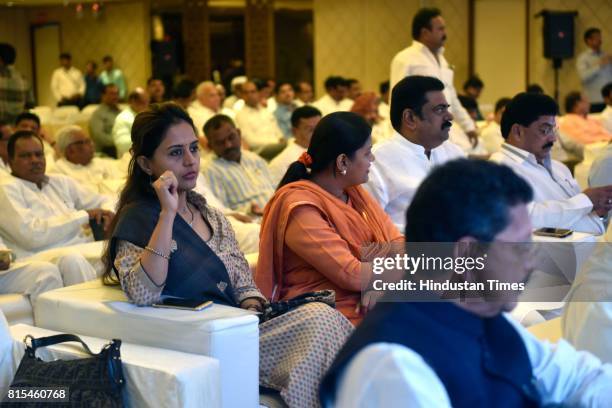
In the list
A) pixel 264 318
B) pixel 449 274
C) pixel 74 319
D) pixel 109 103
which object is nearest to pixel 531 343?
pixel 449 274

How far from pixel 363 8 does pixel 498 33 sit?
218 centimetres

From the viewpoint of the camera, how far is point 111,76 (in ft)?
52.1

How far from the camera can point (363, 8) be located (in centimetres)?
1438

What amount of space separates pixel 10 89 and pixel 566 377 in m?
9.21

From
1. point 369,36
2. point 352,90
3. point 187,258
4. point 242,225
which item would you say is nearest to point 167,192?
point 187,258

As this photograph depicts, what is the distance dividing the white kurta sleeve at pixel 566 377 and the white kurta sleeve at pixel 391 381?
34cm

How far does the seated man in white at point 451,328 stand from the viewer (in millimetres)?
1508

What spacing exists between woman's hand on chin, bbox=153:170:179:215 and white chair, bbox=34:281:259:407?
32 centimetres

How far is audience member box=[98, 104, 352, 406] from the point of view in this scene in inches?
111

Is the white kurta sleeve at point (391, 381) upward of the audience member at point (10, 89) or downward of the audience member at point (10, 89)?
downward

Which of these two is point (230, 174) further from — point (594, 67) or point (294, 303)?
point (594, 67)

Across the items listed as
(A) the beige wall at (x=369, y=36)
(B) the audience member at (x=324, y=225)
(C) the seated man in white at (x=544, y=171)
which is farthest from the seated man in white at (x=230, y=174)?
(A) the beige wall at (x=369, y=36)

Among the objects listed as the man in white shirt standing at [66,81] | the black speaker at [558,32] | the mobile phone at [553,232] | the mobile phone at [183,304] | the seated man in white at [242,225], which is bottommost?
the seated man in white at [242,225]

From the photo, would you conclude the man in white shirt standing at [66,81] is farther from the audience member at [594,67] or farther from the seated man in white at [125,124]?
the audience member at [594,67]
